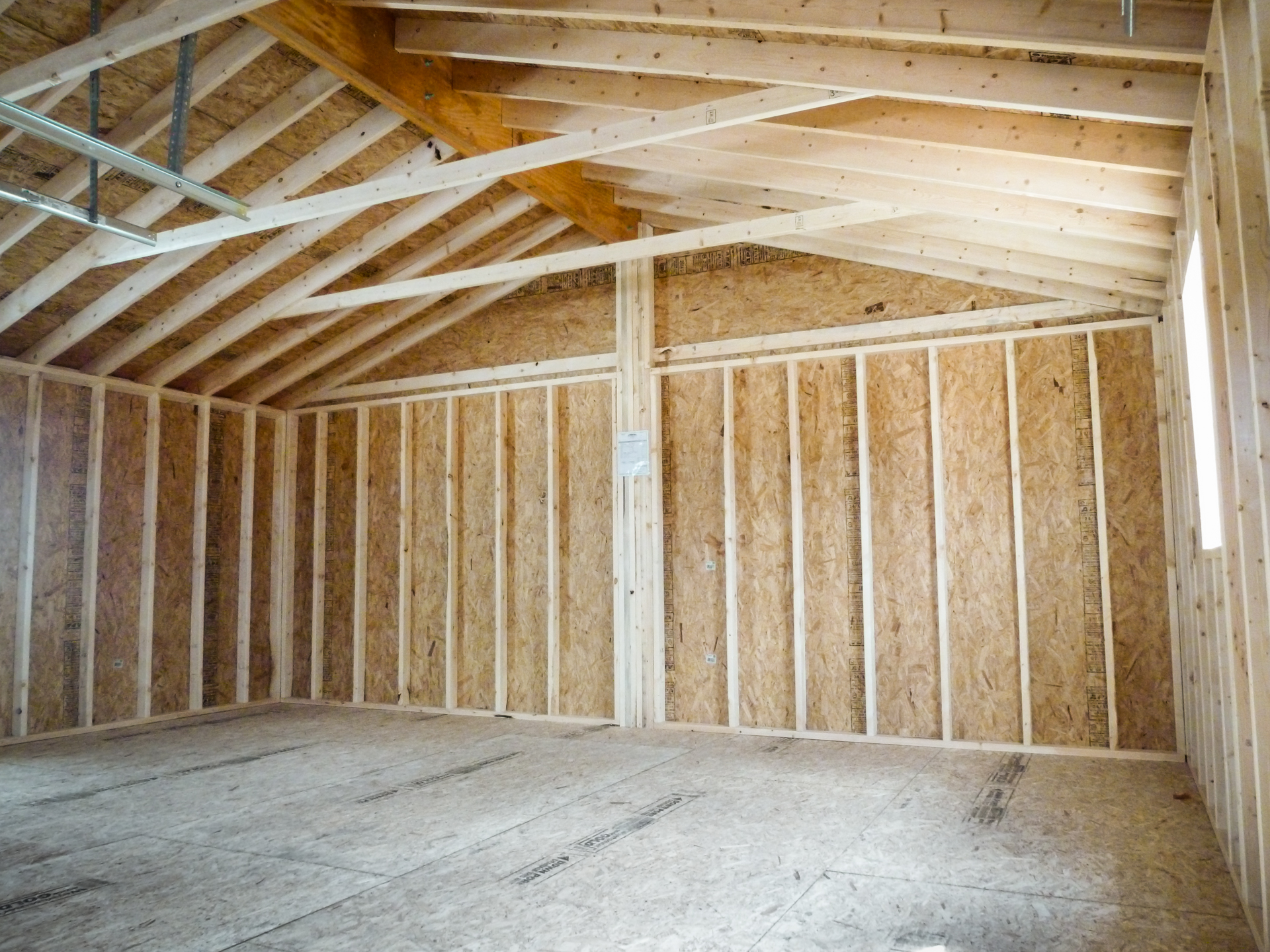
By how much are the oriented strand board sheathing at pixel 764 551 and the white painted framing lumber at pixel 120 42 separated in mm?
4531

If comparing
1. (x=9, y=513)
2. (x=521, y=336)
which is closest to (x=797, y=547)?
(x=521, y=336)

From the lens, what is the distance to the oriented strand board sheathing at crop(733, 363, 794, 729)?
6977 millimetres

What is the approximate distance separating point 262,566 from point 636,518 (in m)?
4.20

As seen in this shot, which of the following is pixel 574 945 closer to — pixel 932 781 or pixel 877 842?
pixel 877 842

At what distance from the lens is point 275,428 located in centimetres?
934

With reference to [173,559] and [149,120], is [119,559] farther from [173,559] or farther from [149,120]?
[149,120]

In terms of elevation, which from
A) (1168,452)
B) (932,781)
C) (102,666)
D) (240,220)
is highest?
(240,220)

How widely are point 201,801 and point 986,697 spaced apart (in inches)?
203

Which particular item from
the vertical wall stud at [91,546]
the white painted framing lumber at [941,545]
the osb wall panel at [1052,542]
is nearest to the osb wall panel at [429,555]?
the vertical wall stud at [91,546]

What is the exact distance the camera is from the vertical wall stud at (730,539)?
7.07m

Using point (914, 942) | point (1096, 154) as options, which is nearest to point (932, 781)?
point (914, 942)

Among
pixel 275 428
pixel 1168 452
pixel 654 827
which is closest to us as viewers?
pixel 654 827

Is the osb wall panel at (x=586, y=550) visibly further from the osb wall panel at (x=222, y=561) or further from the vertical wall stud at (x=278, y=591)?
the osb wall panel at (x=222, y=561)

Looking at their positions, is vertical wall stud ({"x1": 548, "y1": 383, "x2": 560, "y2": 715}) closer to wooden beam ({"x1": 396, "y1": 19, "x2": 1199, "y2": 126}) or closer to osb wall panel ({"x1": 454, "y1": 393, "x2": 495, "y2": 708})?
osb wall panel ({"x1": 454, "y1": 393, "x2": 495, "y2": 708})
